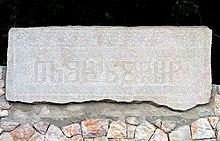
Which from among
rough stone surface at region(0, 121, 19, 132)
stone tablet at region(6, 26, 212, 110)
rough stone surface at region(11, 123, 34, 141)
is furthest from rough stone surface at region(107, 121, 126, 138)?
rough stone surface at region(0, 121, 19, 132)

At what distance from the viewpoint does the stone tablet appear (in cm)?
363

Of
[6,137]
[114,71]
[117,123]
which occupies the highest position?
[114,71]

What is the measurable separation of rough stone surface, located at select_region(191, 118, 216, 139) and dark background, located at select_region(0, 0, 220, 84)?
1552 millimetres

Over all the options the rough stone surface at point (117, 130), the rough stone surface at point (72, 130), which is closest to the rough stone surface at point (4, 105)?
the rough stone surface at point (72, 130)

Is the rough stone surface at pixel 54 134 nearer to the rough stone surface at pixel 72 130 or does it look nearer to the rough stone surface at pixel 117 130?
the rough stone surface at pixel 72 130

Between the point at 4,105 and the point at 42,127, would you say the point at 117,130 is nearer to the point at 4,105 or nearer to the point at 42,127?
the point at 42,127

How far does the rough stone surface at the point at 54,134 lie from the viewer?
367 centimetres

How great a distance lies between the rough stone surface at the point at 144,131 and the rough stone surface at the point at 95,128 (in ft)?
0.73

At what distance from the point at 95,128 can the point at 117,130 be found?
0.15 metres

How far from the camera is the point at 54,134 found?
3.68m

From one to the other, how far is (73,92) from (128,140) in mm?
505

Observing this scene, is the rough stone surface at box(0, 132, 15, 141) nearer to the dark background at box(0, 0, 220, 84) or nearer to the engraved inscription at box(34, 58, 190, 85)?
the engraved inscription at box(34, 58, 190, 85)
